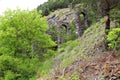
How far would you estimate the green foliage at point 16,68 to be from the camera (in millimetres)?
→ 25109

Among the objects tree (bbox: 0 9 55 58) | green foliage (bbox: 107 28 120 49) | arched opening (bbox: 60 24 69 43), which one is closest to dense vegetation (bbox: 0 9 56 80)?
tree (bbox: 0 9 55 58)

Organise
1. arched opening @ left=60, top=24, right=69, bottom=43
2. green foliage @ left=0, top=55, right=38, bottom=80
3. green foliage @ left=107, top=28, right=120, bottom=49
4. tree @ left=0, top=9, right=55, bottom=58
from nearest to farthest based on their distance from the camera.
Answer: green foliage @ left=107, top=28, right=120, bottom=49
green foliage @ left=0, top=55, right=38, bottom=80
tree @ left=0, top=9, right=55, bottom=58
arched opening @ left=60, top=24, right=69, bottom=43

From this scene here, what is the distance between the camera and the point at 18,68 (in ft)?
83.8

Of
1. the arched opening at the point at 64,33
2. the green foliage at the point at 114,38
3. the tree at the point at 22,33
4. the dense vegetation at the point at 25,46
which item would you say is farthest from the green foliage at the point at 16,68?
the green foliage at the point at 114,38

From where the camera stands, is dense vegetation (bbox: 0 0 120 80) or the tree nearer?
dense vegetation (bbox: 0 0 120 80)

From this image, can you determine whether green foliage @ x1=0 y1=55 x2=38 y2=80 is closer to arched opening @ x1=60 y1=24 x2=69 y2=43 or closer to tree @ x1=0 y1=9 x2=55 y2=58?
tree @ x1=0 y1=9 x2=55 y2=58

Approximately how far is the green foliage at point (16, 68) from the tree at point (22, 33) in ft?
3.31

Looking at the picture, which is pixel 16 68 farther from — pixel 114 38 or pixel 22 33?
pixel 114 38

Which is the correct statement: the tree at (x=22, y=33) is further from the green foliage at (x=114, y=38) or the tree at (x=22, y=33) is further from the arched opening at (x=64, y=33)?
the green foliage at (x=114, y=38)

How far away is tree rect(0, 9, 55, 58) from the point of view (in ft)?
87.2

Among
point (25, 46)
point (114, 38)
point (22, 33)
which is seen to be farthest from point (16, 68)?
point (114, 38)

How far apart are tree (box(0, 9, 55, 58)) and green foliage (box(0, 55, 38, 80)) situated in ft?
3.31

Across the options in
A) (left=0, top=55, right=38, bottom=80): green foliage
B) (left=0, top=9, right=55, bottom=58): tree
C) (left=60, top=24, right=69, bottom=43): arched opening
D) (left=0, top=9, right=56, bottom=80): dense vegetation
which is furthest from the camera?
(left=60, top=24, right=69, bottom=43): arched opening

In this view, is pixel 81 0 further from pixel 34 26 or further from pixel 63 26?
pixel 63 26
